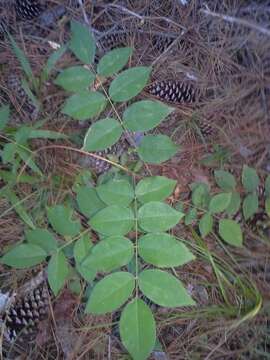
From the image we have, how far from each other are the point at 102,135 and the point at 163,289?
0.50 metres

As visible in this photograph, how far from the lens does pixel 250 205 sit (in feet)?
4.99

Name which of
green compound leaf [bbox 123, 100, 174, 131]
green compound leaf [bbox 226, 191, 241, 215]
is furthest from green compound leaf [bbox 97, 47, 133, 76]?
green compound leaf [bbox 226, 191, 241, 215]

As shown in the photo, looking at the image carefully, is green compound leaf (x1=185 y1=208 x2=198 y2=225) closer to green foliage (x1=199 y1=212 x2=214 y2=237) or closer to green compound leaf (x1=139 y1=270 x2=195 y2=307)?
green foliage (x1=199 y1=212 x2=214 y2=237)

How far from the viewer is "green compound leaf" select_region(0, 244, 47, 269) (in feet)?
4.37

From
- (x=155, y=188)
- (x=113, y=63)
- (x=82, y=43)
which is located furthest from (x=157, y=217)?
(x=82, y=43)

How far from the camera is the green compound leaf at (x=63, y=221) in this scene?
1.37 m

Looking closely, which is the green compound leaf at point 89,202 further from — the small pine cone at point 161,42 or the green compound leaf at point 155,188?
the small pine cone at point 161,42

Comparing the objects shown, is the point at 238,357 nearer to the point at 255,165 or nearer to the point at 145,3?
the point at 255,165

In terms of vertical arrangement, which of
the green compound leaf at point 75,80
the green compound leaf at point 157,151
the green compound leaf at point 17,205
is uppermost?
the green compound leaf at point 75,80

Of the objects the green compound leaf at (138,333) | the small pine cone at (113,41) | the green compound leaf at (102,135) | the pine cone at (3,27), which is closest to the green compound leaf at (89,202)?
the green compound leaf at (102,135)

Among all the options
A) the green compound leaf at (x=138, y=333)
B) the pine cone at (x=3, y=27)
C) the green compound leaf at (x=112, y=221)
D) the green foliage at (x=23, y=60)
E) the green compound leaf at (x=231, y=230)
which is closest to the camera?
the green compound leaf at (x=138, y=333)

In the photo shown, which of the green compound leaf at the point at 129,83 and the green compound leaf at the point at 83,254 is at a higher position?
the green compound leaf at the point at 129,83

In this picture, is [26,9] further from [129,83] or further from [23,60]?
[129,83]

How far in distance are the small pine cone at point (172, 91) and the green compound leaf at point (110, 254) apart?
0.68m
